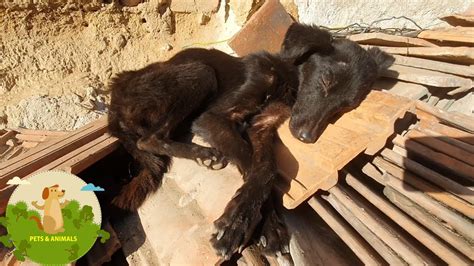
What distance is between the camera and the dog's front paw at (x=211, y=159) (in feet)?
8.41

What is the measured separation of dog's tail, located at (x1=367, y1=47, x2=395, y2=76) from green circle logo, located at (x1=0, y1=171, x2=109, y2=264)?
247 cm

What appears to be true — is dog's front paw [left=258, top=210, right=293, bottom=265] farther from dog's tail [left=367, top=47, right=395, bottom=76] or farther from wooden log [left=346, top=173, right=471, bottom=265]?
dog's tail [left=367, top=47, right=395, bottom=76]

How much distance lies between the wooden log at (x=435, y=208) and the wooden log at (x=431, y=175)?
0.10 meters

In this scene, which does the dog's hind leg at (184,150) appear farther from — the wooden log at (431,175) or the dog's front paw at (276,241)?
the wooden log at (431,175)

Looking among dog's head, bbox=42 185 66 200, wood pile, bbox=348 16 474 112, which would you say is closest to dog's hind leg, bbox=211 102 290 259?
dog's head, bbox=42 185 66 200

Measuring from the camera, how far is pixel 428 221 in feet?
5.55

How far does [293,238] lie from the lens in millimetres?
2078

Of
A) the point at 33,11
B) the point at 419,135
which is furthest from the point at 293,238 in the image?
the point at 33,11

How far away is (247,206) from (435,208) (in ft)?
3.23

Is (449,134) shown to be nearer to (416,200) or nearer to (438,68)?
(416,200)

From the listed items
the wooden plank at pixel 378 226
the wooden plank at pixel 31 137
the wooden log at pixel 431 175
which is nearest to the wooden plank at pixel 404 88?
the wooden log at pixel 431 175

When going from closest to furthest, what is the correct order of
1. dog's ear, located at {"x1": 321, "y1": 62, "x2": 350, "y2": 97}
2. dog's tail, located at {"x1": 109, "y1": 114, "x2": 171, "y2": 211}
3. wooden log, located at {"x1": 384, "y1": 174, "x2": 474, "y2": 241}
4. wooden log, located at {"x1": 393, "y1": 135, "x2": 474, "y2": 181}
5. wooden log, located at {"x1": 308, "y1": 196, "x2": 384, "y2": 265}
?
wooden log, located at {"x1": 384, "y1": 174, "x2": 474, "y2": 241}, wooden log, located at {"x1": 308, "y1": 196, "x2": 384, "y2": 265}, wooden log, located at {"x1": 393, "y1": 135, "x2": 474, "y2": 181}, dog's tail, located at {"x1": 109, "y1": 114, "x2": 171, "y2": 211}, dog's ear, located at {"x1": 321, "y1": 62, "x2": 350, "y2": 97}

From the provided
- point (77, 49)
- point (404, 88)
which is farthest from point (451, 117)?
point (77, 49)

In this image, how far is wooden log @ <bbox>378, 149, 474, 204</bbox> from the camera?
1.73 metres
